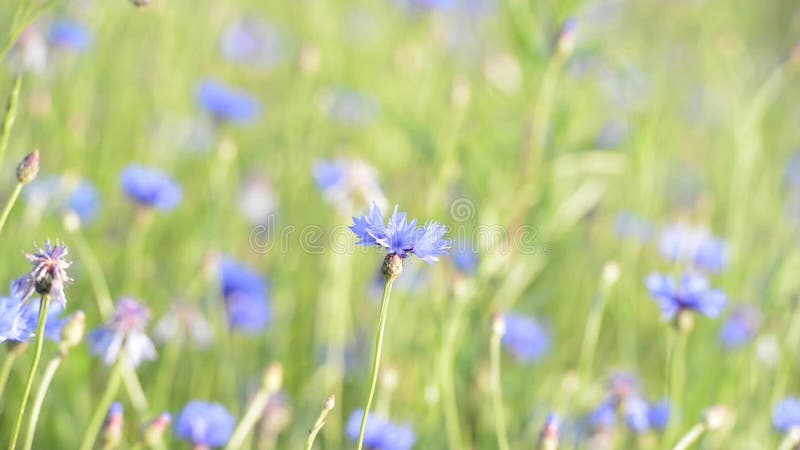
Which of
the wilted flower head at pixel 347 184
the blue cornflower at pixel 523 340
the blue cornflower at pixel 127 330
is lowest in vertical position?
the blue cornflower at pixel 127 330

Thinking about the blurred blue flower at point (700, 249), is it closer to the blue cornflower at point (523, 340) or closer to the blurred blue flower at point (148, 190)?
the blue cornflower at point (523, 340)

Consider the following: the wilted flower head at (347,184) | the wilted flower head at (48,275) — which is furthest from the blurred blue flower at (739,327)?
the wilted flower head at (48,275)

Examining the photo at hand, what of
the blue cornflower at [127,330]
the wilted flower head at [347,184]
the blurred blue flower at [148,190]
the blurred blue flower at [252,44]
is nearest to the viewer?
the blue cornflower at [127,330]

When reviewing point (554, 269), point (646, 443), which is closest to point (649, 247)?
point (554, 269)

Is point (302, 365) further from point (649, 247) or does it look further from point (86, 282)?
point (649, 247)

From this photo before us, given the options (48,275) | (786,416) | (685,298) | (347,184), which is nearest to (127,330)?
(48,275)

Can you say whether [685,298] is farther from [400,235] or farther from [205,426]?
[205,426]
